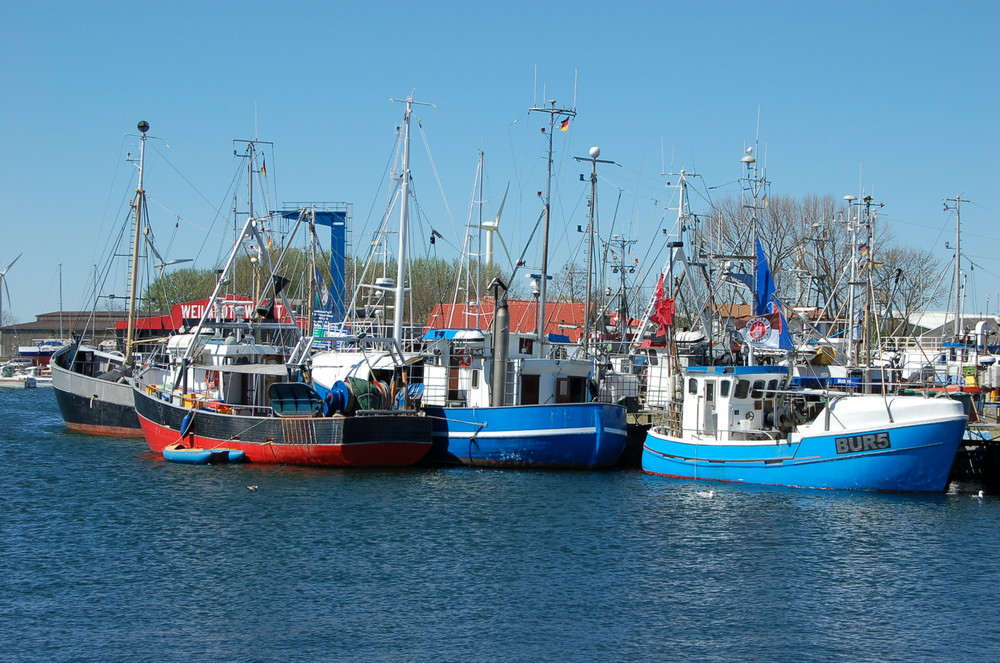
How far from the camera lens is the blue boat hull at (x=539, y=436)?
107ft

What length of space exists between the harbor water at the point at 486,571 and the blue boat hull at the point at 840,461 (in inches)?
22.4

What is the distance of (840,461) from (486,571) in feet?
39.4

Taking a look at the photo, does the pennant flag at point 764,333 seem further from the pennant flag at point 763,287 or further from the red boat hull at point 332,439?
the red boat hull at point 332,439

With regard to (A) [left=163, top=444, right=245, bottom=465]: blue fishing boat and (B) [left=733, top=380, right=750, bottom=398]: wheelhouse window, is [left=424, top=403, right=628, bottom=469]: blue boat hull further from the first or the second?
(A) [left=163, top=444, right=245, bottom=465]: blue fishing boat

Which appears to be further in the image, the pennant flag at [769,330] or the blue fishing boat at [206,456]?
the pennant flag at [769,330]

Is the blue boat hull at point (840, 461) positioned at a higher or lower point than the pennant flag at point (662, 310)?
lower

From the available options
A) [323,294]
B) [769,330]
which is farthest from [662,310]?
[323,294]

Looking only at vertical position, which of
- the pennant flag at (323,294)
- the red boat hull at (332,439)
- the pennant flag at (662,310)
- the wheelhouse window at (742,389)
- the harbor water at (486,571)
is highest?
the pennant flag at (323,294)

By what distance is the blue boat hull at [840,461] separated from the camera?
27266 millimetres

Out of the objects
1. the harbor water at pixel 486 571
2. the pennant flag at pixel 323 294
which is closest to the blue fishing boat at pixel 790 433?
the harbor water at pixel 486 571

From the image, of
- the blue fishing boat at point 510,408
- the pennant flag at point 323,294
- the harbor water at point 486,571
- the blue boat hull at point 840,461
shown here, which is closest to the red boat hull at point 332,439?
the blue fishing boat at point 510,408

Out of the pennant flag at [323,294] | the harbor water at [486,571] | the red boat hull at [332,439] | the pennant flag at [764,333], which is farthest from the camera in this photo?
the pennant flag at [323,294]

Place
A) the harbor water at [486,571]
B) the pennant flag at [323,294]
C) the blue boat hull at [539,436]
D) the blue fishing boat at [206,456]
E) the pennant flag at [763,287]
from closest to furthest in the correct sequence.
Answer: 1. the harbor water at [486,571]
2. the blue boat hull at [539,436]
3. the blue fishing boat at [206,456]
4. the pennant flag at [763,287]
5. the pennant flag at [323,294]

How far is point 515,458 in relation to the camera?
32.9 m
